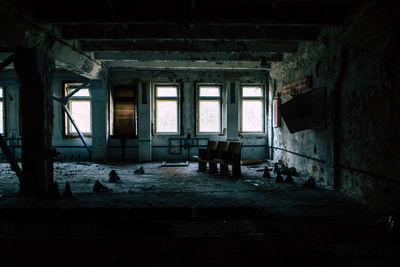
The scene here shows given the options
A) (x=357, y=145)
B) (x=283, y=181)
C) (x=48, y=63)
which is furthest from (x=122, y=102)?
(x=357, y=145)

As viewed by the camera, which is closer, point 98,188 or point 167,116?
point 98,188

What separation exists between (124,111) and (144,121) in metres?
0.90

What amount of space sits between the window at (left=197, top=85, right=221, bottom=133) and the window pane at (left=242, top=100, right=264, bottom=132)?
102 centimetres

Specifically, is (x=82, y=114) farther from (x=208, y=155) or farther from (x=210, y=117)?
(x=208, y=155)

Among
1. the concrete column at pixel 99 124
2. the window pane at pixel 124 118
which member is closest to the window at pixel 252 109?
the window pane at pixel 124 118

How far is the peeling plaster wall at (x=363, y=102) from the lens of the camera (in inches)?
170

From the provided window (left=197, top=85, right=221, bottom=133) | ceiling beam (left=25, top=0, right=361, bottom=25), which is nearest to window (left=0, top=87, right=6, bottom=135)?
Answer: window (left=197, top=85, right=221, bottom=133)

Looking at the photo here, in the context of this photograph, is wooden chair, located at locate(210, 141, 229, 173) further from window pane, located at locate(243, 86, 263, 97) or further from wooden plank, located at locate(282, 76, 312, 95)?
window pane, located at locate(243, 86, 263, 97)

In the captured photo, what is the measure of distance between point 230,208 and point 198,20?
11.0ft

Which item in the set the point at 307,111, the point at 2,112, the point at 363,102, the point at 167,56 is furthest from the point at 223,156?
the point at 2,112

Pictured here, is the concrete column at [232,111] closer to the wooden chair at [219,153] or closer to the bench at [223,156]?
the bench at [223,156]

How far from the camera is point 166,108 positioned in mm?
11617

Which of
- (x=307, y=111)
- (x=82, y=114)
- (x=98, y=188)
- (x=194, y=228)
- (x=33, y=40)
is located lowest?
(x=194, y=228)

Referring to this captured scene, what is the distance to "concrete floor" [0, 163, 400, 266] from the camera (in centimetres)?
306
